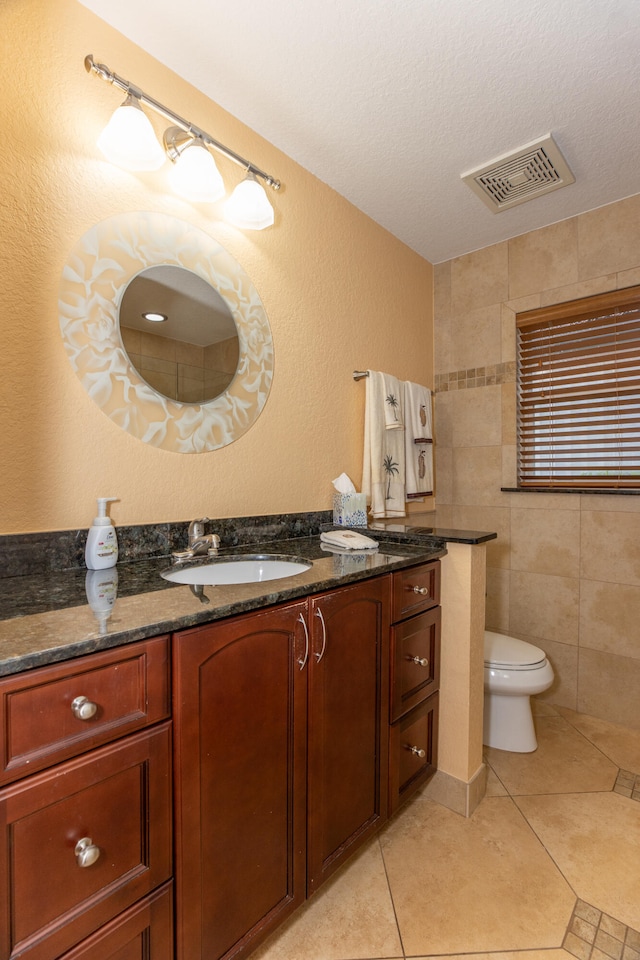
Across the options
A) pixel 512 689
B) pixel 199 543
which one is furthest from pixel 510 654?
pixel 199 543

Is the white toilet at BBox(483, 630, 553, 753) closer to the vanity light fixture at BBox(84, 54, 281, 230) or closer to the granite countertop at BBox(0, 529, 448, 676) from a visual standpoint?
the granite countertop at BBox(0, 529, 448, 676)

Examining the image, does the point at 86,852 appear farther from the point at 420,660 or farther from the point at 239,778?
the point at 420,660

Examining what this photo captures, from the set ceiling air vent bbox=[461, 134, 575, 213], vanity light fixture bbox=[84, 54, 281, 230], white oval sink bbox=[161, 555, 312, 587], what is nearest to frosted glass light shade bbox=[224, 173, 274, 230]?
vanity light fixture bbox=[84, 54, 281, 230]

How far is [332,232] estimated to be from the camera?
2012 millimetres

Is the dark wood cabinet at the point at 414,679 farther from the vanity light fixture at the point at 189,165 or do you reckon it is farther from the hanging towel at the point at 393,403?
the vanity light fixture at the point at 189,165

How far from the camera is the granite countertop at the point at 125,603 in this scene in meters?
0.68

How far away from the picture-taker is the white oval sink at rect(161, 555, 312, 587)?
1.35m

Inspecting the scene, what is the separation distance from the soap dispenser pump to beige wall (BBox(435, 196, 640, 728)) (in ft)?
5.42

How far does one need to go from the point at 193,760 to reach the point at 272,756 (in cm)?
22

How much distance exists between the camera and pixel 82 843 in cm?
71

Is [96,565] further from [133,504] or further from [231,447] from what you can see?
[231,447]

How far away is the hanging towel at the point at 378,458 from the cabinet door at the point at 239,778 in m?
1.11

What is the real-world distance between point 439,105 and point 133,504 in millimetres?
1685

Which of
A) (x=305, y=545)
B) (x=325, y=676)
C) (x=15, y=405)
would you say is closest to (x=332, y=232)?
(x=305, y=545)
